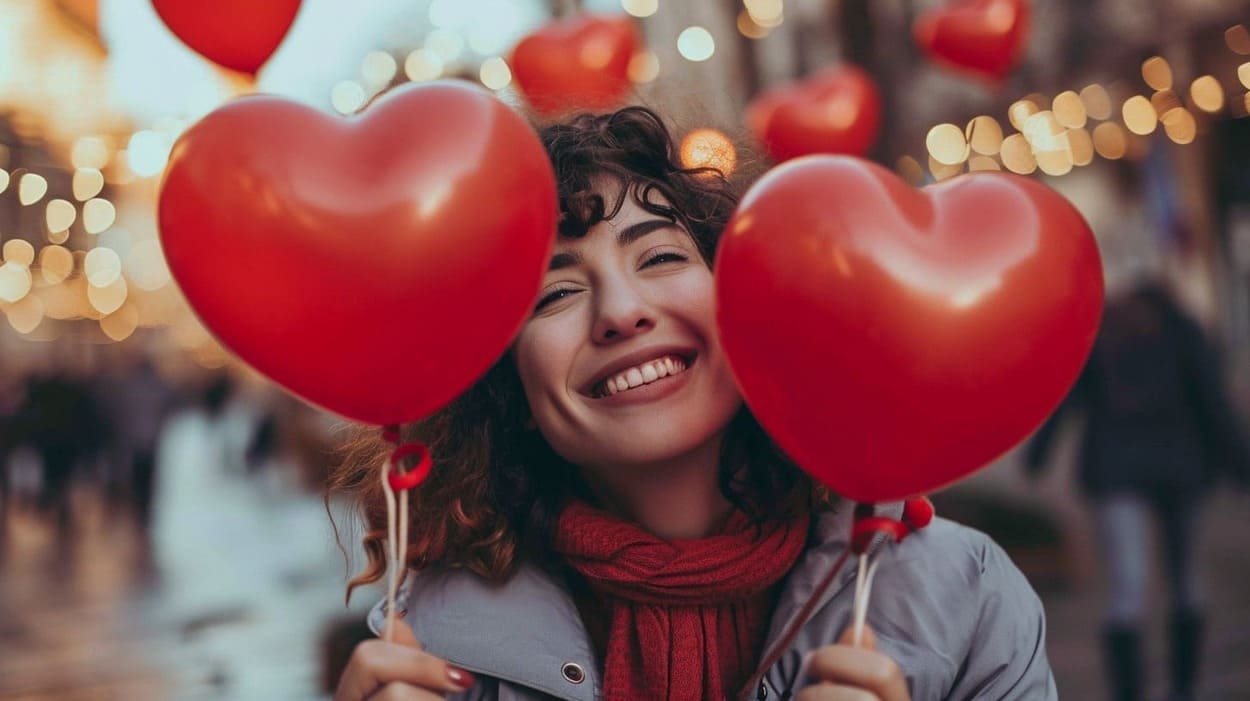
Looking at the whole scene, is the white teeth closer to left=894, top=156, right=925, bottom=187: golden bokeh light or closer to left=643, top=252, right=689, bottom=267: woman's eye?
left=643, top=252, right=689, bottom=267: woman's eye

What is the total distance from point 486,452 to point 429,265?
2.84 ft

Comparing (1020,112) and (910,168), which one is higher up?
(1020,112)

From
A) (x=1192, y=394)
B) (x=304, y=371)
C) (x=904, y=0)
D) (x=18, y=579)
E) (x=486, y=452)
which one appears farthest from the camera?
(x=904, y=0)

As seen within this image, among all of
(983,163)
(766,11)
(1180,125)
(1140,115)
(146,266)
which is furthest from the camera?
(146,266)

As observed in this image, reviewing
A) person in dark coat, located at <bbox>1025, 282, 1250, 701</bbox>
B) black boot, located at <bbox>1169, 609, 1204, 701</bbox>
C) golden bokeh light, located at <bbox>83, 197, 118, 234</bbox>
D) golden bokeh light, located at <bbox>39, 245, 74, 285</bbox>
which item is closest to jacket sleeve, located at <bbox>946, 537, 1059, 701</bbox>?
person in dark coat, located at <bbox>1025, 282, 1250, 701</bbox>

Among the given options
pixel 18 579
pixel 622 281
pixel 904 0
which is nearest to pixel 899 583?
pixel 622 281

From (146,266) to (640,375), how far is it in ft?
104

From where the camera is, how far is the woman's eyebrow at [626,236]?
2041 millimetres

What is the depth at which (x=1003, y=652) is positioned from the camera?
1.92 metres

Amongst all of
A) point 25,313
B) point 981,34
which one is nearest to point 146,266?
point 25,313

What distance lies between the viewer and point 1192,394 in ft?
16.9

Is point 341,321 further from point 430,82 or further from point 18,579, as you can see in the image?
point 18,579

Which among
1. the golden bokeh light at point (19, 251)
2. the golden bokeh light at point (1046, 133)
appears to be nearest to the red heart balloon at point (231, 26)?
the golden bokeh light at point (1046, 133)

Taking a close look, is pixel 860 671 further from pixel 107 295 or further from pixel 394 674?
pixel 107 295
